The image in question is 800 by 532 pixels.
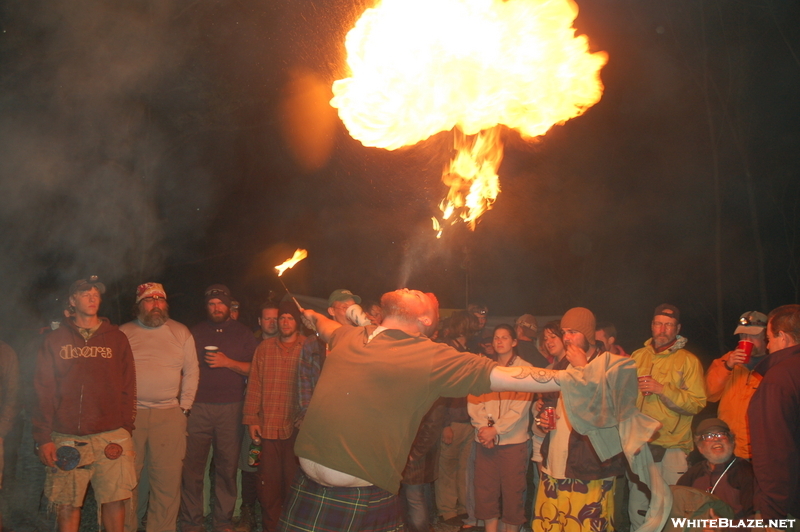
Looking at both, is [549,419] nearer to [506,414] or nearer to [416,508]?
[506,414]

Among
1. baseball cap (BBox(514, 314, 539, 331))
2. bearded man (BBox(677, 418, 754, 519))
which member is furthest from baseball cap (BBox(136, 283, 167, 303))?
bearded man (BBox(677, 418, 754, 519))

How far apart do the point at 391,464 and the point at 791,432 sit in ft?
6.83

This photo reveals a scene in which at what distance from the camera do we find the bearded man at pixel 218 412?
5703 mm

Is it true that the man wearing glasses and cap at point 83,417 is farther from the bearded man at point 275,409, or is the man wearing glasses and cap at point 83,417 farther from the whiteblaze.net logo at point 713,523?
the whiteblaze.net logo at point 713,523

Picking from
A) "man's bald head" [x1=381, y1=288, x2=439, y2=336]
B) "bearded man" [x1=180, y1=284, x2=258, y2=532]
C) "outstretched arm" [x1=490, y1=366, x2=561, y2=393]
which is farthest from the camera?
"bearded man" [x1=180, y1=284, x2=258, y2=532]

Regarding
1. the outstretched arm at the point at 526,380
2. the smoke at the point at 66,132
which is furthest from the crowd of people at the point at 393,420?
the smoke at the point at 66,132

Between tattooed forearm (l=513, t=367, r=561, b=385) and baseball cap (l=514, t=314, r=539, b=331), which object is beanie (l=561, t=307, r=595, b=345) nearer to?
tattooed forearm (l=513, t=367, r=561, b=385)

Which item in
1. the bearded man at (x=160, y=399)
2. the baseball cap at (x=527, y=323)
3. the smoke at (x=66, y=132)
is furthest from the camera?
the baseball cap at (x=527, y=323)

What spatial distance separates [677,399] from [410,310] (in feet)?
9.64

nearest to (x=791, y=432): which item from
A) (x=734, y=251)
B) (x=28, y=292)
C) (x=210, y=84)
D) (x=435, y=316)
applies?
(x=435, y=316)

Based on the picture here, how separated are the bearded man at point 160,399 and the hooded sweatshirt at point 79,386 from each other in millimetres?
496

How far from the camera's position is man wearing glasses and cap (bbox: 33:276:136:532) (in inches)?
181

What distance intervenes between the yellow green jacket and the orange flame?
209 cm

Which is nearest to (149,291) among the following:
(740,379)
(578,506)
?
(578,506)
